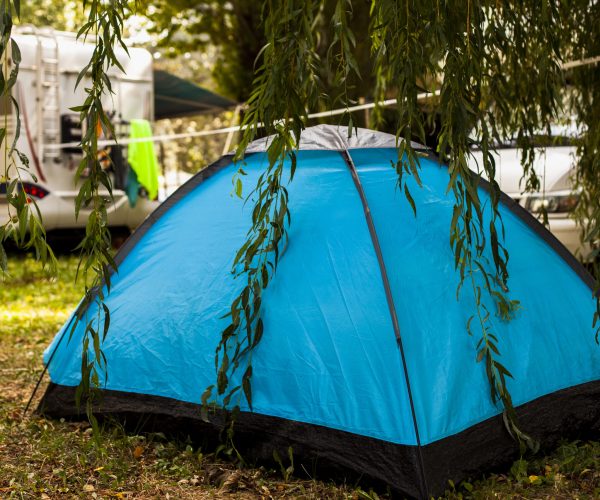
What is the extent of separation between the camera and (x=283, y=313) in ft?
11.2

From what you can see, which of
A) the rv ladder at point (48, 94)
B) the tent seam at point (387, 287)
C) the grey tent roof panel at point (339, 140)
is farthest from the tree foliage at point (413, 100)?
the rv ladder at point (48, 94)

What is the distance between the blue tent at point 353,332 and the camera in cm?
317

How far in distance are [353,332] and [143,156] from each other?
746 cm

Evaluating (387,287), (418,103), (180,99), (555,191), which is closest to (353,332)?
(387,287)

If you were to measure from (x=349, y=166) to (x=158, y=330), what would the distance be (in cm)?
108

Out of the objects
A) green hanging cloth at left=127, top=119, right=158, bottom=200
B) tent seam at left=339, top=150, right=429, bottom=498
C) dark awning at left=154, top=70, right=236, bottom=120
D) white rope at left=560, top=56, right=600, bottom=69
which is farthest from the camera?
dark awning at left=154, top=70, right=236, bottom=120

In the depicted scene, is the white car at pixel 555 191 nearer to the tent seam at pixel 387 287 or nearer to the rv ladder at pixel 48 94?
the tent seam at pixel 387 287

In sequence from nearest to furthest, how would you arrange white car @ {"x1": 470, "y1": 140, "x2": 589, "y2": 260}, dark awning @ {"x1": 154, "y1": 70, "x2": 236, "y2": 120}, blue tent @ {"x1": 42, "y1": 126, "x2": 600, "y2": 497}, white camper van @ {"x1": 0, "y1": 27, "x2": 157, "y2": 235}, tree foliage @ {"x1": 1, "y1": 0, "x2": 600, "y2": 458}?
tree foliage @ {"x1": 1, "y1": 0, "x2": 600, "y2": 458} → blue tent @ {"x1": 42, "y1": 126, "x2": 600, "y2": 497} → white car @ {"x1": 470, "y1": 140, "x2": 589, "y2": 260} → white camper van @ {"x1": 0, "y1": 27, "x2": 157, "y2": 235} → dark awning @ {"x1": 154, "y1": 70, "x2": 236, "y2": 120}

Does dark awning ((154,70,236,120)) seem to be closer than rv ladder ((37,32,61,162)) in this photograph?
No

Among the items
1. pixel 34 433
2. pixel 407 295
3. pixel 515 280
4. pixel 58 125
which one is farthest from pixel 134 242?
pixel 58 125

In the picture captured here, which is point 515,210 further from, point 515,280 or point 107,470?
point 107,470

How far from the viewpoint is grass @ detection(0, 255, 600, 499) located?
3232 millimetres

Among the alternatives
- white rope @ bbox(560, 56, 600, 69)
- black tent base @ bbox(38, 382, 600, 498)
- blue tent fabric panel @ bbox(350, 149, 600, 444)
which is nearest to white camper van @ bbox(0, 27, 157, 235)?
black tent base @ bbox(38, 382, 600, 498)

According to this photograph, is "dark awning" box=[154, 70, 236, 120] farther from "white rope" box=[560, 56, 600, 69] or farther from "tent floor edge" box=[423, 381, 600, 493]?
"tent floor edge" box=[423, 381, 600, 493]
